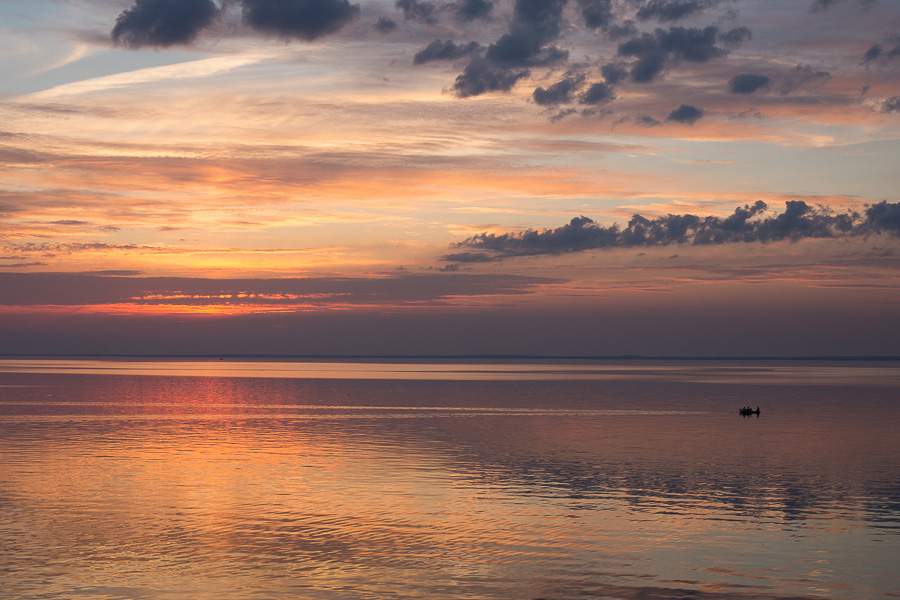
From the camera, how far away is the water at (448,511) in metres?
27.3

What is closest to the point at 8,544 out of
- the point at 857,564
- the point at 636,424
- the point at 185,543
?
the point at 185,543

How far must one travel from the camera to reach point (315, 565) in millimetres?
28859

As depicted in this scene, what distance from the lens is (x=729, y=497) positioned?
41594 millimetres

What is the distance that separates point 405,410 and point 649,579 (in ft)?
233

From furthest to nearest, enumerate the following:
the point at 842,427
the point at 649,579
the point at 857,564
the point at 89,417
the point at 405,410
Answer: the point at 405,410 → the point at 89,417 → the point at 842,427 → the point at 857,564 → the point at 649,579

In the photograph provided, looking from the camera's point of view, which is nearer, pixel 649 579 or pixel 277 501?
pixel 649 579

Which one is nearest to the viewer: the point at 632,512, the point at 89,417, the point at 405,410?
the point at 632,512

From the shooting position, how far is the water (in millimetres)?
27297

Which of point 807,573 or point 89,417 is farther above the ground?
point 807,573

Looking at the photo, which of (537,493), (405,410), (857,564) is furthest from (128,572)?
(405,410)

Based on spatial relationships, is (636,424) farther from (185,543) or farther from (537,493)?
(185,543)

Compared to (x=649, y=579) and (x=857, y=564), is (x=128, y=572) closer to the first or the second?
(x=649, y=579)

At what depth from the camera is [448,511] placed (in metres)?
37.7

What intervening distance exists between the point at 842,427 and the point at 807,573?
52.5 metres
